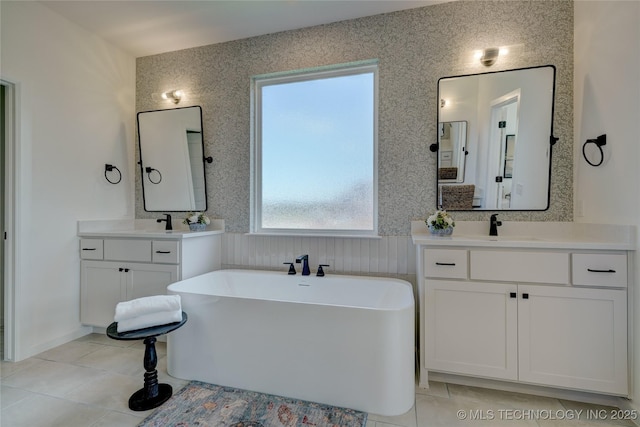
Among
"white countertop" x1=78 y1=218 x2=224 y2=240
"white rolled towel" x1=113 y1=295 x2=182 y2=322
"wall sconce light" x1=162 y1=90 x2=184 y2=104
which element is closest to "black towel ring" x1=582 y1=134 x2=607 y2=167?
"white rolled towel" x1=113 y1=295 x2=182 y2=322

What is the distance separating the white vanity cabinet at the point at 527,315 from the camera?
5.40 feet

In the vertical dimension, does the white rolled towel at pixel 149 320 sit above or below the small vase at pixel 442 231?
below

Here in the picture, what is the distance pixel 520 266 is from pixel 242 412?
1.84 m

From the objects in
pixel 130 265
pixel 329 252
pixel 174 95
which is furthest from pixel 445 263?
pixel 174 95

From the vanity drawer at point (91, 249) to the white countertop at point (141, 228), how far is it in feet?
0.20

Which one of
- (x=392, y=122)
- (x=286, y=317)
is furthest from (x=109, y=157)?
(x=392, y=122)

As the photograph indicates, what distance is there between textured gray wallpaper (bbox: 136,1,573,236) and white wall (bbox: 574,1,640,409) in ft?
0.33

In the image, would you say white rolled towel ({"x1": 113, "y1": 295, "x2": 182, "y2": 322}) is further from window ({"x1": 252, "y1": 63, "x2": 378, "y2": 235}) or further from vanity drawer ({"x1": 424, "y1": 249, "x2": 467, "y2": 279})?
vanity drawer ({"x1": 424, "y1": 249, "x2": 467, "y2": 279})

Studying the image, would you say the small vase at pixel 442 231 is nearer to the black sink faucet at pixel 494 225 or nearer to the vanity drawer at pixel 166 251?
→ the black sink faucet at pixel 494 225

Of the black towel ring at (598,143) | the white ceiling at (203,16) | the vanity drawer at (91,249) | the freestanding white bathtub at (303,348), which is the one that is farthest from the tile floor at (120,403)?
the white ceiling at (203,16)

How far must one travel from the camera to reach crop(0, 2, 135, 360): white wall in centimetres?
225

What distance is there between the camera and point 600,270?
5.42 ft

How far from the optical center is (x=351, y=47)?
2545 millimetres

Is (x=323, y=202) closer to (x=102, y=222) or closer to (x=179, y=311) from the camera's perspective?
(x=179, y=311)
